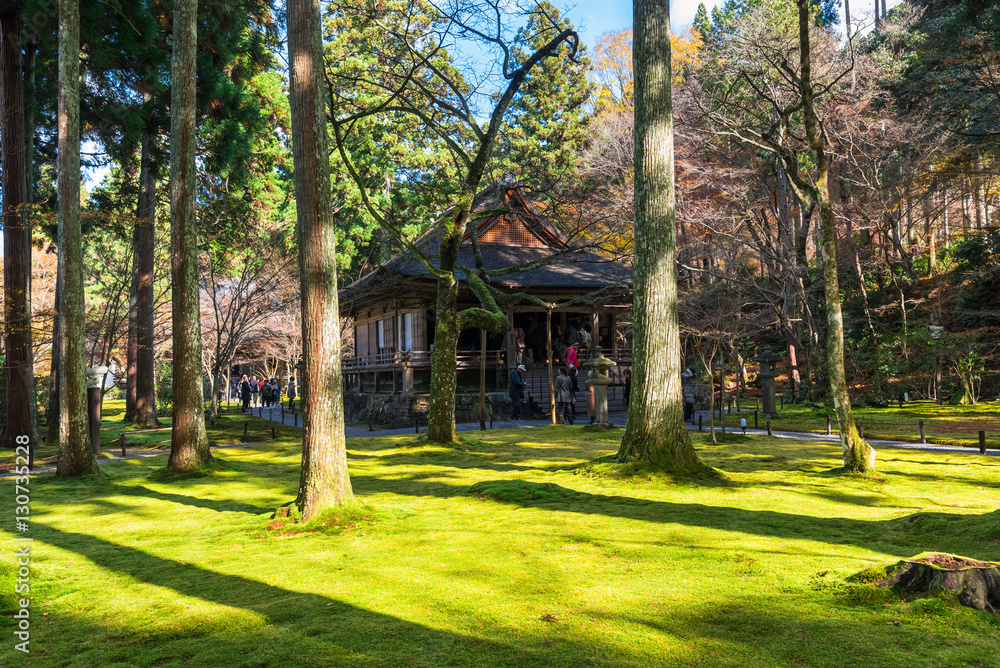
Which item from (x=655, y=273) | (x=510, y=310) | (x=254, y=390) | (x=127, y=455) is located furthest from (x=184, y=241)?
(x=254, y=390)

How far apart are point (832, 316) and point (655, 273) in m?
2.46

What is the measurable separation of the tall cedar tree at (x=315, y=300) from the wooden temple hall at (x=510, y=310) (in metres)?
12.8

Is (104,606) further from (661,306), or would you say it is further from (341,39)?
(341,39)

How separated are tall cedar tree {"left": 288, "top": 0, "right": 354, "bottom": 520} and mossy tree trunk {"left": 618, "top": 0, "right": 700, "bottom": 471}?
3773mm

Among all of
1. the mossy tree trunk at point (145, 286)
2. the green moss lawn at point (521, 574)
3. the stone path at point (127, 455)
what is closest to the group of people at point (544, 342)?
the stone path at point (127, 455)

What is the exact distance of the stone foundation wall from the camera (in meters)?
20.5

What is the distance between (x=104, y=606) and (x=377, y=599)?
1723 mm

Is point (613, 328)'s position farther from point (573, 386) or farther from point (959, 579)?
point (959, 579)

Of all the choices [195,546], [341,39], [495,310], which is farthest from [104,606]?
[341,39]

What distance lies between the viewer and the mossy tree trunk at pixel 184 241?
9570mm

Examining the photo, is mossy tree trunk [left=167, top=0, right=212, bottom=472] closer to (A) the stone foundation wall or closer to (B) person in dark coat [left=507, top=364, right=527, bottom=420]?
(A) the stone foundation wall

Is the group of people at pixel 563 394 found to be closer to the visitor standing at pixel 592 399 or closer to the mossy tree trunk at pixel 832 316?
the visitor standing at pixel 592 399

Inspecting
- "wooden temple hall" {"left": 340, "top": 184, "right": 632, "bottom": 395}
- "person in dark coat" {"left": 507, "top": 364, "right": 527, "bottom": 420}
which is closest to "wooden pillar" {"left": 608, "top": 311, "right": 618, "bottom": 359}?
"wooden temple hall" {"left": 340, "top": 184, "right": 632, "bottom": 395}

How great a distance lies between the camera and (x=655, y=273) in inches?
324
